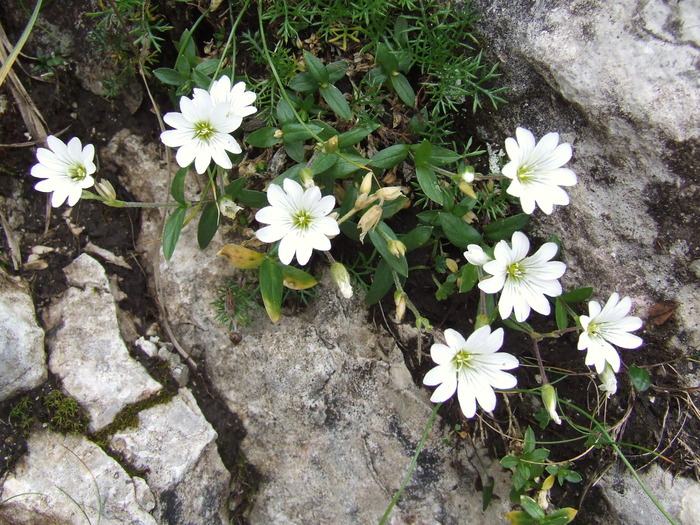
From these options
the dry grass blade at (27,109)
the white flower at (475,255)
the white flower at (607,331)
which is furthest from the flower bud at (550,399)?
the dry grass blade at (27,109)

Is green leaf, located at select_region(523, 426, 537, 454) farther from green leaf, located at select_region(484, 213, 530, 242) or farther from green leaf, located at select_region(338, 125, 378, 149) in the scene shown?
green leaf, located at select_region(338, 125, 378, 149)

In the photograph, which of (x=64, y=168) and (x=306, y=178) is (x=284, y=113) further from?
(x=64, y=168)

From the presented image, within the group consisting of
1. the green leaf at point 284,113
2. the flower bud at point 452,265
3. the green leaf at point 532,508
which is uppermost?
the green leaf at point 284,113

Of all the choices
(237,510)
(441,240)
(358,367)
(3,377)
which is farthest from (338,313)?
(3,377)

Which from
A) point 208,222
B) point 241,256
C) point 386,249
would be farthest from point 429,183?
point 208,222

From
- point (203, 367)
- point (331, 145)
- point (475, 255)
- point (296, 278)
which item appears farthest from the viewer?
point (203, 367)

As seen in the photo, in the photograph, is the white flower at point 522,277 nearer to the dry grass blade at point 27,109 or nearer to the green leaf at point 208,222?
the green leaf at point 208,222
